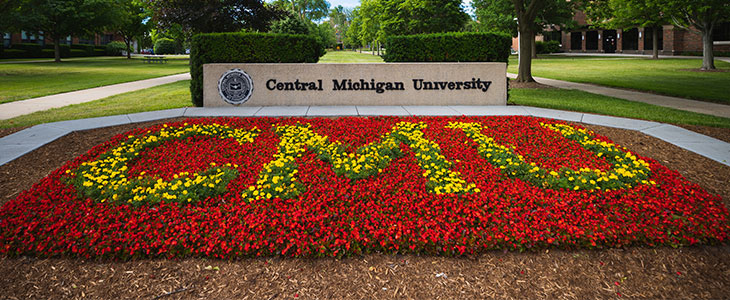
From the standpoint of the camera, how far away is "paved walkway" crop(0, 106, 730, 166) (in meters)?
6.83

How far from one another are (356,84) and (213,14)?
1625 centimetres

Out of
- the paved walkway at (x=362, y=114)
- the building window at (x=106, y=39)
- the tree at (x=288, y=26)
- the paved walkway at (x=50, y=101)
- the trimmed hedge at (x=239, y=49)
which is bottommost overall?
the paved walkway at (x=362, y=114)

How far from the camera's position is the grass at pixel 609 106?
9.30 m

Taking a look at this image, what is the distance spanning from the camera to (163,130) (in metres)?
7.29

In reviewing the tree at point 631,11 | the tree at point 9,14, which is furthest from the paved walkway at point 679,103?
the tree at point 9,14

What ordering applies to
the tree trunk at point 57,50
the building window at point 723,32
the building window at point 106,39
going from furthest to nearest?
the building window at point 106,39 → the building window at point 723,32 → the tree trunk at point 57,50

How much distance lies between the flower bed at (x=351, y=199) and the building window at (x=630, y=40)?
6375cm

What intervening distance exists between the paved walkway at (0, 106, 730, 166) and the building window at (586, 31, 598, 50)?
213ft

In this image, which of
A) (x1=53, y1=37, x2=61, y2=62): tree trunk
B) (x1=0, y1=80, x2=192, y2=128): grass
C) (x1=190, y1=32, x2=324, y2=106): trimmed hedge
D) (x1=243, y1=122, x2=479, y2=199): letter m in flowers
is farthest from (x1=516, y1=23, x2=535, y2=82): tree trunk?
(x1=53, y1=37, x2=61, y2=62): tree trunk

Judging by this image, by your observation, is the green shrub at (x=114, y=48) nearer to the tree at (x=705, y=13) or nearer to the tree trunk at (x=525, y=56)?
the tree trunk at (x=525, y=56)

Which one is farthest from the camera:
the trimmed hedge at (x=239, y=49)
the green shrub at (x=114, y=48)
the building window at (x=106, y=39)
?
the building window at (x=106, y=39)

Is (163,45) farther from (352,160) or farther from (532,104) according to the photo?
(352,160)

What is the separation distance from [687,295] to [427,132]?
458 cm

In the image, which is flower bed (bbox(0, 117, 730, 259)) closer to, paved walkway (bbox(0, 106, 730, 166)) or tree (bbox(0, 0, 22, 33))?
paved walkway (bbox(0, 106, 730, 166))
